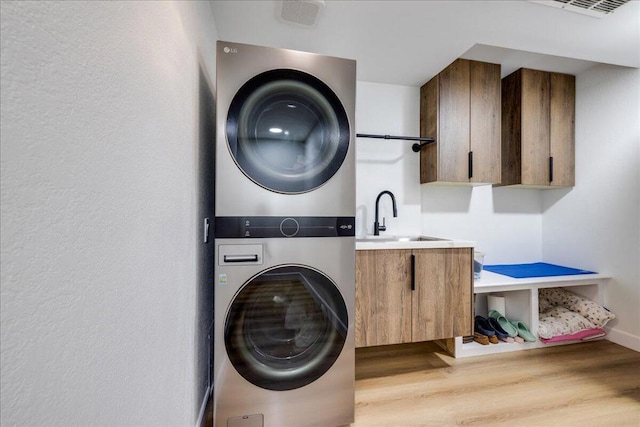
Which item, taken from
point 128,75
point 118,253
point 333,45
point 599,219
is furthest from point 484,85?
point 118,253

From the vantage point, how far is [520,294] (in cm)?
238

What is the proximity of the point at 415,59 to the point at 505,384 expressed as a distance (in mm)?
2423

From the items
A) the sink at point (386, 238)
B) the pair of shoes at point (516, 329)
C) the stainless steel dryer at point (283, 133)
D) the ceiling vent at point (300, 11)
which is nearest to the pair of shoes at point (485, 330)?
the pair of shoes at point (516, 329)

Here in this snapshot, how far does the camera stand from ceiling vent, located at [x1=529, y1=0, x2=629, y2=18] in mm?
1487

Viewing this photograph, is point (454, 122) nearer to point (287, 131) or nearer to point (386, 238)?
point (386, 238)

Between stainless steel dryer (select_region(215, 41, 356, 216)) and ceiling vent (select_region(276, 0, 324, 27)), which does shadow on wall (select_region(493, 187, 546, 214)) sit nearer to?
stainless steel dryer (select_region(215, 41, 356, 216))

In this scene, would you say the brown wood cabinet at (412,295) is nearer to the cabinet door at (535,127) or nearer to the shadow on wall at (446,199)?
the shadow on wall at (446,199)

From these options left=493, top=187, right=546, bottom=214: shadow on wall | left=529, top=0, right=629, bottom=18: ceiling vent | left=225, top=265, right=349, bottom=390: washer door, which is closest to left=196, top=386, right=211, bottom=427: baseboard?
left=225, top=265, right=349, bottom=390: washer door

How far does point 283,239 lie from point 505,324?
88.7 inches

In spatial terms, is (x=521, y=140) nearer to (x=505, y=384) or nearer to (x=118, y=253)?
(x=505, y=384)

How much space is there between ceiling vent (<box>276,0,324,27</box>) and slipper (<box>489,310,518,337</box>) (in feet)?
9.11

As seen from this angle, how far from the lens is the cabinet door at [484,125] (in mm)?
2397

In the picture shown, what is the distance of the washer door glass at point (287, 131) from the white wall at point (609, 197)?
2.77 m

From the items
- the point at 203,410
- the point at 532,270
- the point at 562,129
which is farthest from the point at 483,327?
the point at 203,410
